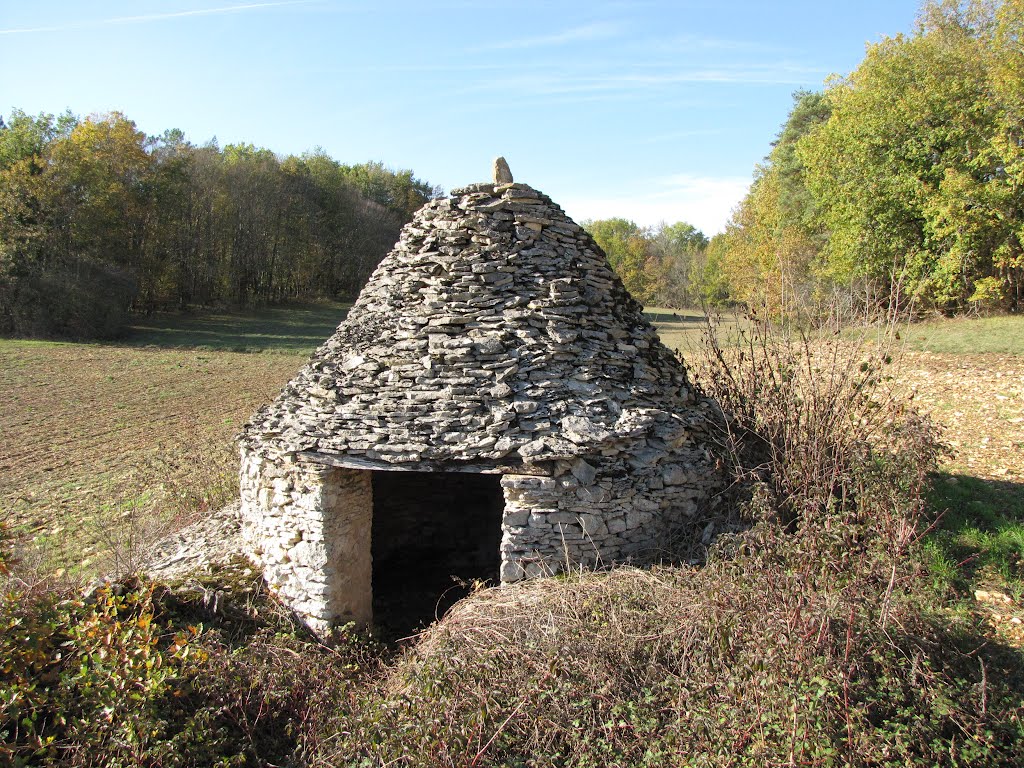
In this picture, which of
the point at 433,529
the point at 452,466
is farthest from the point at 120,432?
the point at 452,466

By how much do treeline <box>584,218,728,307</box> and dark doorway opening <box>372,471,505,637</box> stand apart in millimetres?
4063

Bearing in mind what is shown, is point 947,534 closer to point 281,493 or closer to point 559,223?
point 559,223

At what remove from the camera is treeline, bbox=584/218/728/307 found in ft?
65.9

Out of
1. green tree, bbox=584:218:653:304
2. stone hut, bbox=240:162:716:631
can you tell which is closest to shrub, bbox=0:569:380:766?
stone hut, bbox=240:162:716:631

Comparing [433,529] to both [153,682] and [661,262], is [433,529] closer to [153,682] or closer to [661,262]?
[153,682]

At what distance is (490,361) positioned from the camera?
239 inches

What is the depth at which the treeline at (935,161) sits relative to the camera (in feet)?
60.4

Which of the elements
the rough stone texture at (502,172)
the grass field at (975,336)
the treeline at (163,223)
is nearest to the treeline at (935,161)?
the grass field at (975,336)

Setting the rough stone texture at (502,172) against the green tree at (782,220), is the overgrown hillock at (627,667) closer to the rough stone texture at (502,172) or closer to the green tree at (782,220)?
the rough stone texture at (502,172)

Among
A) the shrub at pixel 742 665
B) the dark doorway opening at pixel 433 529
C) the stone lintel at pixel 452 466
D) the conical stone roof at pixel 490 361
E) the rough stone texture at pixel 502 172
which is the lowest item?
the dark doorway opening at pixel 433 529

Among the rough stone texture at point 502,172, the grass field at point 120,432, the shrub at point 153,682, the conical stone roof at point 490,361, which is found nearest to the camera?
the shrub at point 153,682

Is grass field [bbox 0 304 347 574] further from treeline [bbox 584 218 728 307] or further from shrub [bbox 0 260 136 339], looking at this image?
treeline [bbox 584 218 728 307]

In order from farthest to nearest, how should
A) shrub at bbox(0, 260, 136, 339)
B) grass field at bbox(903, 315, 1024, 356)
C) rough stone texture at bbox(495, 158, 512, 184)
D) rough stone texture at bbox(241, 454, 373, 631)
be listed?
shrub at bbox(0, 260, 136, 339) → grass field at bbox(903, 315, 1024, 356) → rough stone texture at bbox(495, 158, 512, 184) → rough stone texture at bbox(241, 454, 373, 631)

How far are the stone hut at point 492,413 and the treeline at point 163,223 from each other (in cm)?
2763
